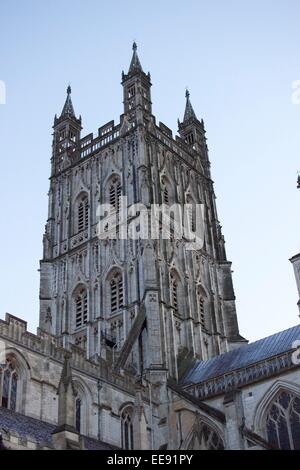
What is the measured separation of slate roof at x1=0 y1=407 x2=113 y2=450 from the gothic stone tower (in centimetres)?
982

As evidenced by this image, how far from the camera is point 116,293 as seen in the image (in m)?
43.2

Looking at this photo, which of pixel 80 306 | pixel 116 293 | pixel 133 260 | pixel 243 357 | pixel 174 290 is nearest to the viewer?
pixel 243 357

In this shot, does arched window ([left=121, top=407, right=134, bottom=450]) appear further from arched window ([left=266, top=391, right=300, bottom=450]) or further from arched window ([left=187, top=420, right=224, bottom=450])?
arched window ([left=266, top=391, right=300, bottom=450])

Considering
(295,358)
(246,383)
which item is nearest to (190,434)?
(246,383)

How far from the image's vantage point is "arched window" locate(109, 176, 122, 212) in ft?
152

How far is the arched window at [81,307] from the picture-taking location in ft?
144

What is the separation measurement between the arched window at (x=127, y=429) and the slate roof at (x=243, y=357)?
183 inches

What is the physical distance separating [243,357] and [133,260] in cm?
953

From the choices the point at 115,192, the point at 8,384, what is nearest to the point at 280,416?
the point at 8,384

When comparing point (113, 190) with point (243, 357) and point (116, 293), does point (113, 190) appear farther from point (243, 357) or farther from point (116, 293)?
point (243, 357)

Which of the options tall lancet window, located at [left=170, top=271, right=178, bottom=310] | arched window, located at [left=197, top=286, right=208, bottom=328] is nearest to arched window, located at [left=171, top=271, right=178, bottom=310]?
tall lancet window, located at [left=170, top=271, right=178, bottom=310]

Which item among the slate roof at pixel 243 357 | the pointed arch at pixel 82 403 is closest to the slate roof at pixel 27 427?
the pointed arch at pixel 82 403

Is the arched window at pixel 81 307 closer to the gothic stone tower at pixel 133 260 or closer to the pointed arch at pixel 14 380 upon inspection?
the gothic stone tower at pixel 133 260

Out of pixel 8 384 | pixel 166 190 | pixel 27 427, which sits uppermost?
pixel 166 190
